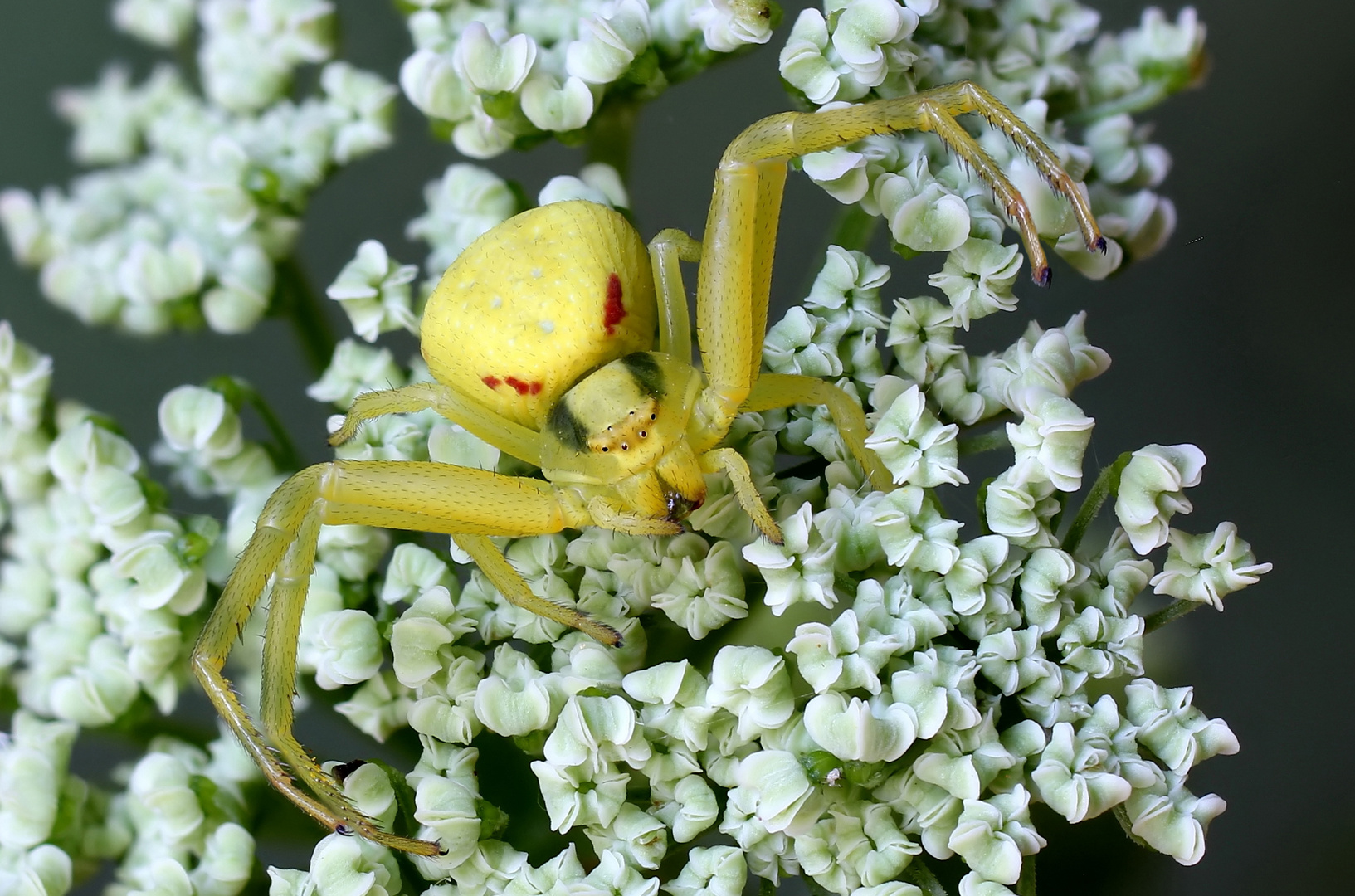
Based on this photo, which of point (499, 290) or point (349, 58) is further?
point (349, 58)

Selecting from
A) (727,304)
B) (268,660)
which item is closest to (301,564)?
(268,660)

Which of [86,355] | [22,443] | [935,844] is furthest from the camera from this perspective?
[86,355]

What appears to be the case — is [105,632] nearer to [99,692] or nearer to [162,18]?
[99,692]

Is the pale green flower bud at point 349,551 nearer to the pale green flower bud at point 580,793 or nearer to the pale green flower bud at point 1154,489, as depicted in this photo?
the pale green flower bud at point 580,793

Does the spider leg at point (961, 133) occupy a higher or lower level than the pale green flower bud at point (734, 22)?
lower

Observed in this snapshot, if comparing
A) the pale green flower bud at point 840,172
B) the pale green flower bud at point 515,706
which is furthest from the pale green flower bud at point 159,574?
the pale green flower bud at point 840,172

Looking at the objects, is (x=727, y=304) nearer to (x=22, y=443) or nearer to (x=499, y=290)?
(x=499, y=290)

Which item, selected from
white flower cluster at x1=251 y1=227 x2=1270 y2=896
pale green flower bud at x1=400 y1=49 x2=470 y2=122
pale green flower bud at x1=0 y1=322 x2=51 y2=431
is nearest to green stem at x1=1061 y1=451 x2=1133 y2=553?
white flower cluster at x1=251 y1=227 x2=1270 y2=896
